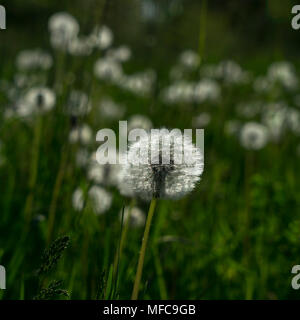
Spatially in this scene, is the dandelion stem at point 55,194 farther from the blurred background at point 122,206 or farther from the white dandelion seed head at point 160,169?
the white dandelion seed head at point 160,169

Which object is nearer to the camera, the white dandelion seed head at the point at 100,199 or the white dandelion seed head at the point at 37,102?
the white dandelion seed head at the point at 100,199

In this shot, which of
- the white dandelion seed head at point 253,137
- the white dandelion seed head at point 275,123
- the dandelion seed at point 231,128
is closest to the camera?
the white dandelion seed head at point 253,137

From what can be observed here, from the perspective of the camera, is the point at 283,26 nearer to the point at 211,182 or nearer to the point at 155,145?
the point at 211,182

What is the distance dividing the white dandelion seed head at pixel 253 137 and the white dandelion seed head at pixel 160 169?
6.94 feet

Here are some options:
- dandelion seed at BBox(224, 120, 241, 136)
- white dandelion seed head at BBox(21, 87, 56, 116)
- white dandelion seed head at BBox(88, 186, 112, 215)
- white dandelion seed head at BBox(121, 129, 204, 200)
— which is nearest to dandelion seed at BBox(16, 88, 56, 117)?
white dandelion seed head at BBox(21, 87, 56, 116)

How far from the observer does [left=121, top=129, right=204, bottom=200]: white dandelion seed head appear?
1.04m

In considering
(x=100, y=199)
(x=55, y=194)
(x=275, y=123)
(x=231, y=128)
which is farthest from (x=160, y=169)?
(x=231, y=128)

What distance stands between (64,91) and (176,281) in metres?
0.86

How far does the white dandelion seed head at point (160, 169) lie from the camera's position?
1.04 meters

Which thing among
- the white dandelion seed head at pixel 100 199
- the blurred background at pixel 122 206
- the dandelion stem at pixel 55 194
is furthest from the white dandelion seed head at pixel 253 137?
the dandelion stem at pixel 55 194

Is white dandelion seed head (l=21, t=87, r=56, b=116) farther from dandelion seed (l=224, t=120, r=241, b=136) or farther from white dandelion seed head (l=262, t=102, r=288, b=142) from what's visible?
dandelion seed (l=224, t=120, r=241, b=136)

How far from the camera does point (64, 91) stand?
1.85 m
